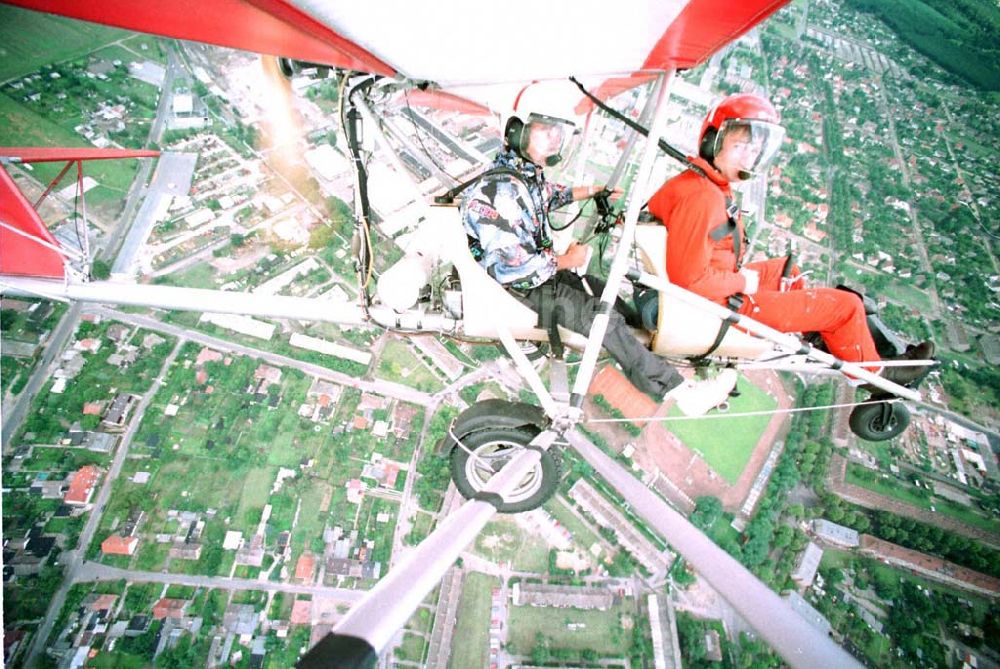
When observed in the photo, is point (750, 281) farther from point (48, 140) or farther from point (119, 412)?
point (48, 140)

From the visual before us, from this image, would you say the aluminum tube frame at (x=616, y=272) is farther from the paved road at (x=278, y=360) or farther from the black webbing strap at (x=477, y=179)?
the paved road at (x=278, y=360)

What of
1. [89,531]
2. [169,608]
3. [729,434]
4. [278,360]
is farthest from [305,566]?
[729,434]

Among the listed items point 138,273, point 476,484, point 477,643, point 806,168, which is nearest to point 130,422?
point 138,273

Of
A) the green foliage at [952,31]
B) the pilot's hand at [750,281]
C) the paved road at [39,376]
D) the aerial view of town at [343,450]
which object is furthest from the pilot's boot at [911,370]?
the green foliage at [952,31]

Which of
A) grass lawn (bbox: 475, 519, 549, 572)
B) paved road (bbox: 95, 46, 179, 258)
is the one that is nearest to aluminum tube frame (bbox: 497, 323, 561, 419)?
grass lawn (bbox: 475, 519, 549, 572)

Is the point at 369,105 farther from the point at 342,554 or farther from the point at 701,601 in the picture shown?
the point at 701,601
